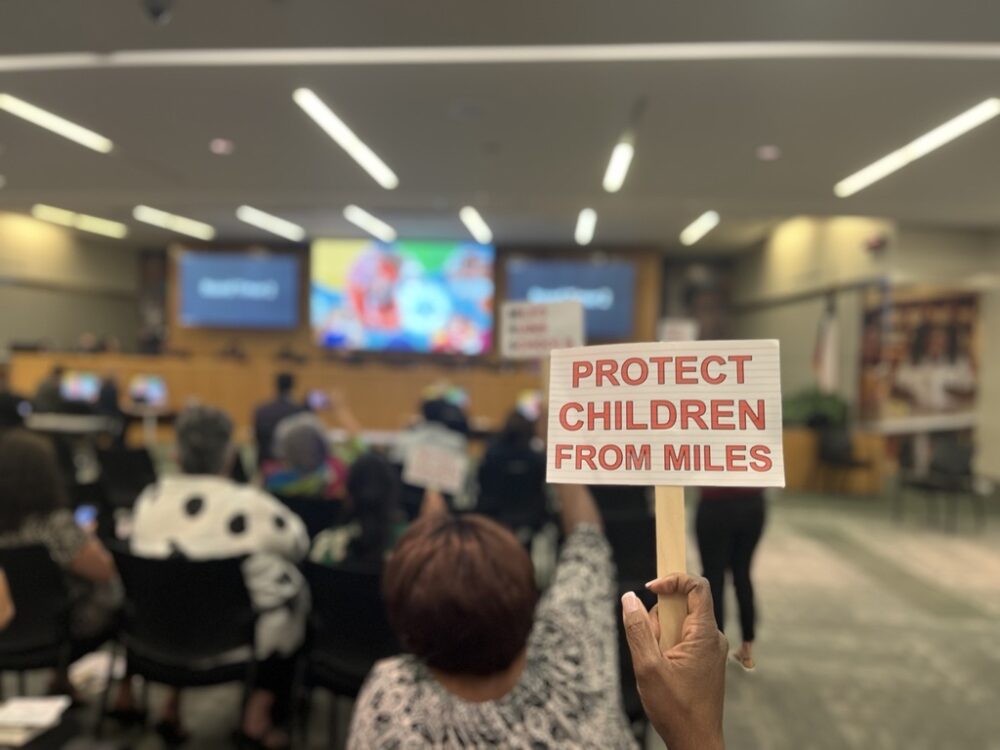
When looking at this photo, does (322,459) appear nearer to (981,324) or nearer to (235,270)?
(981,324)

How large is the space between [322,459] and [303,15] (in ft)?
7.54

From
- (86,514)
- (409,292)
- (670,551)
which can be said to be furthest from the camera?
(409,292)

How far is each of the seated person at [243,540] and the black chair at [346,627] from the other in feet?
0.46

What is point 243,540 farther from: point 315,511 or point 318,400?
point 318,400

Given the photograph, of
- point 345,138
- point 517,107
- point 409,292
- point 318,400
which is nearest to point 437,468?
point 517,107

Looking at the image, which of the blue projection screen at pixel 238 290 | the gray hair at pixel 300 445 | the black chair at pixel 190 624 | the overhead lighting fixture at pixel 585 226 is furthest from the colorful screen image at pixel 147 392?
the black chair at pixel 190 624

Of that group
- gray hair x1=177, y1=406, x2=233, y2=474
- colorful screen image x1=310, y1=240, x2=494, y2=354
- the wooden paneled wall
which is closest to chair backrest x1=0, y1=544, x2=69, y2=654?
gray hair x1=177, y1=406, x2=233, y2=474

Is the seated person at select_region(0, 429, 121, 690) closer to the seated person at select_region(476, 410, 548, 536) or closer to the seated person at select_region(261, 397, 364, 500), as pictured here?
the seated person at select_region(261, 397, 364, 500)

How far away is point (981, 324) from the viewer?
8438mm

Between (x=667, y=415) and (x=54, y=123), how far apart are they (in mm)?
6366

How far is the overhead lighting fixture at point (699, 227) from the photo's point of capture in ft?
28.5

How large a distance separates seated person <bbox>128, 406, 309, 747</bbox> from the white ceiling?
2283 millimetres

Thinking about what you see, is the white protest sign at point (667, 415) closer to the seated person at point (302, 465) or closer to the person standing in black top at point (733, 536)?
the person standing in black top at point (733, 536)

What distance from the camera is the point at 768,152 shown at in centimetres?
541
